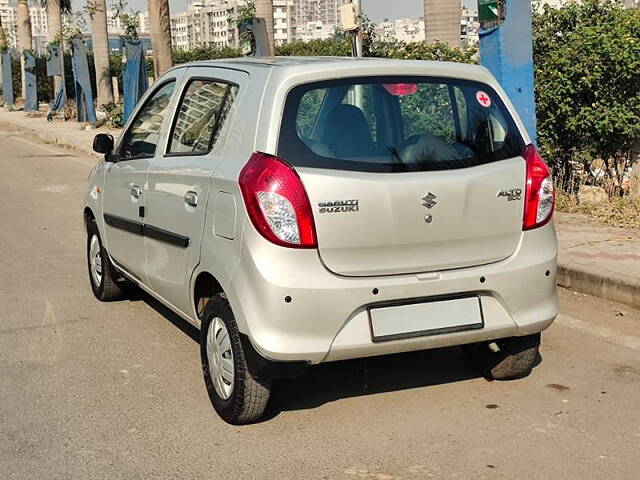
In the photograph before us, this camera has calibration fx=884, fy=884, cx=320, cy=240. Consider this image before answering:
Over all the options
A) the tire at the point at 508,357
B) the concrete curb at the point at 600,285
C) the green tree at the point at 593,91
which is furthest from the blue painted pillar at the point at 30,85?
the tire at the point at 508,357

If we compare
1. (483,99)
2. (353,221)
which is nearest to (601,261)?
(483,99)

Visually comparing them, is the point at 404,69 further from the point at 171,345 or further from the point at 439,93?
the point at 171,345

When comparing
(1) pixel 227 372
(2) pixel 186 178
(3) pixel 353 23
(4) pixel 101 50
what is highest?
(4) pixel 101 50

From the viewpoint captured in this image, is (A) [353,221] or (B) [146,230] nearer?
(A) [353,221]

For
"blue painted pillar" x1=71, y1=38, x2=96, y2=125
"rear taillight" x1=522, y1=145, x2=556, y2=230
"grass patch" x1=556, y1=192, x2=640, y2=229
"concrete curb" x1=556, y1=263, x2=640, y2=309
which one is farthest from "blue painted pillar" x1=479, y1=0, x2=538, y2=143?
"blue painted pillar" x1=71, y1=38, x2=96, y2=125

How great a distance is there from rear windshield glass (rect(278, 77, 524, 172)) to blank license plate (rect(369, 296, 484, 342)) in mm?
638

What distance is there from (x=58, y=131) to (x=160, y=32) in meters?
6.50

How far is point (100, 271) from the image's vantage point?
6637mm

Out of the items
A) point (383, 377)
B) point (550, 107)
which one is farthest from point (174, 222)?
point (550, 107)

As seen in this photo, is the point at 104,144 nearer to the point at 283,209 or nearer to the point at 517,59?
the point at 283,209

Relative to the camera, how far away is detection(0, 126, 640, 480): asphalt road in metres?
3.79

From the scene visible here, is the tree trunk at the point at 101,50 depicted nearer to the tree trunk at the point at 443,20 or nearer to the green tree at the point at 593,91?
the tree trunk at the point at 443,20

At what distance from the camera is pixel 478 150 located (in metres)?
4.31

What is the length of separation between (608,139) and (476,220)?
19.2ft
